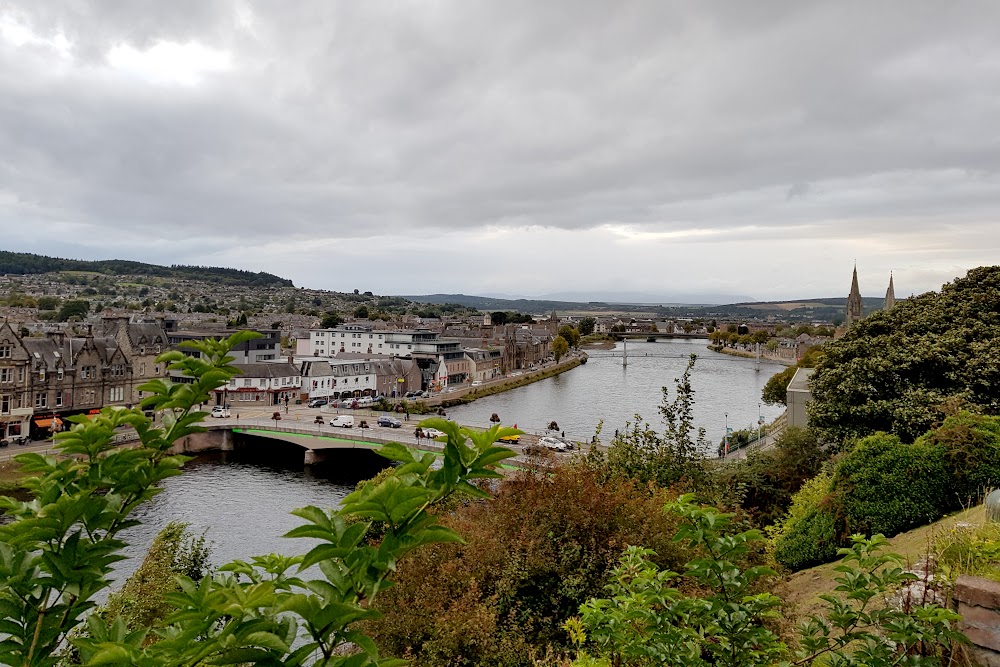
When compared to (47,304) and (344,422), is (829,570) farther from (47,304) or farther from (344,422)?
(47,304)

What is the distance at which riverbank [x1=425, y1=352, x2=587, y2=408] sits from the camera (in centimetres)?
5738

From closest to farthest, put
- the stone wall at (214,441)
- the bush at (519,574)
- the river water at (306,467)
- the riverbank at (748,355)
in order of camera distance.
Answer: the bush at (519,574) → the river water at (306,467) → the stone wall at (214,441) → the riverbank at (748,355)

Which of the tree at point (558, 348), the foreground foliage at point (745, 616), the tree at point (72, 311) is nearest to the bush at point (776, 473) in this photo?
the foreground foliage at point (745, 616)

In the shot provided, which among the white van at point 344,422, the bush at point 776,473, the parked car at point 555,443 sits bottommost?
the white van at point 344,422

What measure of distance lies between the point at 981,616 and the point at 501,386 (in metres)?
64.6

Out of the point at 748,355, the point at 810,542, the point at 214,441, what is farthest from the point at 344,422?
the point at 748,355

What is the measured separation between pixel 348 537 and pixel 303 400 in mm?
55598

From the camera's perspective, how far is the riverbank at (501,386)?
57375 mm

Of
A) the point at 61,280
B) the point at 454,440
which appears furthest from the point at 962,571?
the point at 61,280

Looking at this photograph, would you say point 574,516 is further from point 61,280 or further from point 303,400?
point 61,280

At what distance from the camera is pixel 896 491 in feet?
37.5

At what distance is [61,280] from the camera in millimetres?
182375

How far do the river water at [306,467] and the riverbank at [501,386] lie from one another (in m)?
1.23

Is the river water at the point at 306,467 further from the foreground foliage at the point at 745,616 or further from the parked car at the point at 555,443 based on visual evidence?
the parked car at the point at 555,443
